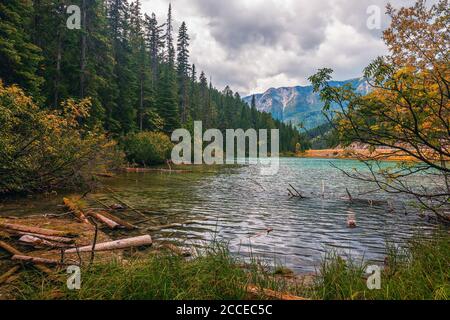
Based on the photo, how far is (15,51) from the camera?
20797 mm

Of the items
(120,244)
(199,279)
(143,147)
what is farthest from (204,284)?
(143,147)

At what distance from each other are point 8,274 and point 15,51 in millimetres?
20920

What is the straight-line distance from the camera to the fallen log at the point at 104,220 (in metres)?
10.5

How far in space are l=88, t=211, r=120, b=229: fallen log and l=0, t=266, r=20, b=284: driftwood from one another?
4.41m

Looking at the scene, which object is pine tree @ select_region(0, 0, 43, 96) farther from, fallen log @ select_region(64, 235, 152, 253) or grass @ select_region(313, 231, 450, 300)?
grass @ select_region(313, 231, 450, 300)

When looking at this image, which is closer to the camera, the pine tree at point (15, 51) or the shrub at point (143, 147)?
the pine tree at point (15, 51)

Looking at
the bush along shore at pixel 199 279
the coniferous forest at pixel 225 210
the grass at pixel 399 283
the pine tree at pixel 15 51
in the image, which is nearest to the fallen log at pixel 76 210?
the coniferous forest at pixel 225 210

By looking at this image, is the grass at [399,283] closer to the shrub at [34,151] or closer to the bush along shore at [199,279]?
the bush along shore at [199,279]

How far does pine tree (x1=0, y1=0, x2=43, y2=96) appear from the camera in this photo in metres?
20.9

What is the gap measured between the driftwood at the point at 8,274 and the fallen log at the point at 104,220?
4.41 metres

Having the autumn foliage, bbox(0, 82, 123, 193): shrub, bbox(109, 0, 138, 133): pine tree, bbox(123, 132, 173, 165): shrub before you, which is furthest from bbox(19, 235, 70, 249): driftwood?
bbox(109, 0, 138, 133): pine tree

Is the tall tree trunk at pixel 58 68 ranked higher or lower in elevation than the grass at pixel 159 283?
higher

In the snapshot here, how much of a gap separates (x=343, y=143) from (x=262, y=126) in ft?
441

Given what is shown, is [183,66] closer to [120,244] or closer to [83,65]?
[83,65]
